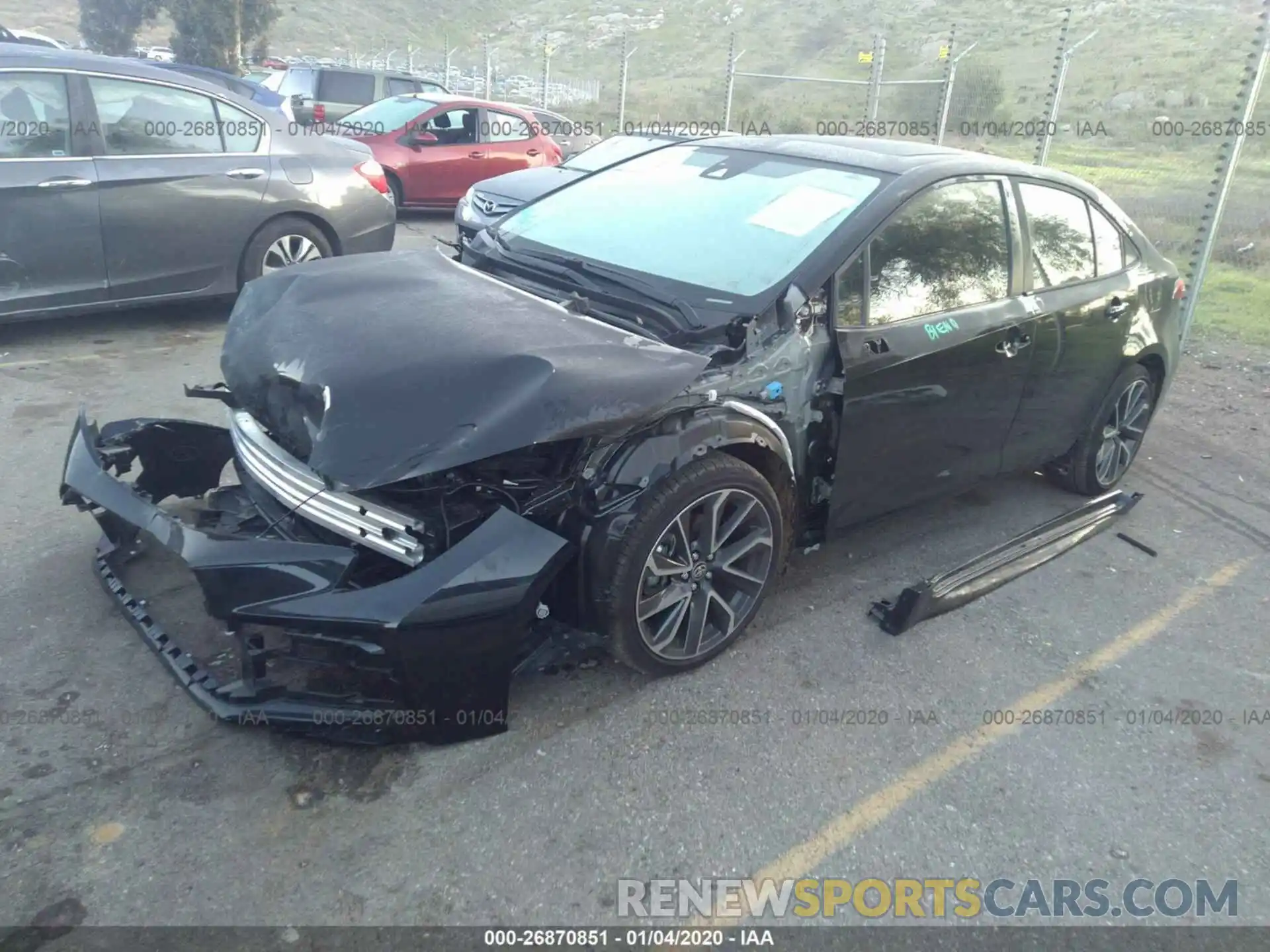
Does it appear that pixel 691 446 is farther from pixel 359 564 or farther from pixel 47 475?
pixel 47 475

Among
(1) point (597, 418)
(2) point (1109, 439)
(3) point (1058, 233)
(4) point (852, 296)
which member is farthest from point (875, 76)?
(1) point (597, 418)

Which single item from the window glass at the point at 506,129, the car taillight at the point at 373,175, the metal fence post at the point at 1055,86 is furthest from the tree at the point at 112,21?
the metal fence post at the point at 1055,86

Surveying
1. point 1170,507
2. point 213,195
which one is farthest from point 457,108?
point 1170,507

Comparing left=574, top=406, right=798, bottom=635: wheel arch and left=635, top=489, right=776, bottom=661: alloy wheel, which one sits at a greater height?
left=574, top=406, right=798, bottom=635: wheel arch

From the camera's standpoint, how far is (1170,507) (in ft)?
17.1

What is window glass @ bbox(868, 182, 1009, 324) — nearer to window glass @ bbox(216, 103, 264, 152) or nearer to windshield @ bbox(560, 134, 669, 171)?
window glass @ bbox(216, 103, 264, 152)

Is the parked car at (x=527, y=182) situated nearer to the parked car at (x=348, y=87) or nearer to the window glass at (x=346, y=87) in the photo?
the parked car at (x=348, y=87)

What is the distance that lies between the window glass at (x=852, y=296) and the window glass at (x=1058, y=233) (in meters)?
1.15

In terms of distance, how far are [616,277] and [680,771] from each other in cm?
183

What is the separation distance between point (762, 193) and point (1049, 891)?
2673mm

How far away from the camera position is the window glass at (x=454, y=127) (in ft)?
38.6

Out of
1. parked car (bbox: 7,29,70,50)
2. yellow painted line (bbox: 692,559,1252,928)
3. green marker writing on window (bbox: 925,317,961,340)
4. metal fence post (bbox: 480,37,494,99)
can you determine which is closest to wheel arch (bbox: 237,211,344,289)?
parked car (bbox: 7,29,70,50)

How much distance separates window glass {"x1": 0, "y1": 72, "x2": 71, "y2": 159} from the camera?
5.60 metres

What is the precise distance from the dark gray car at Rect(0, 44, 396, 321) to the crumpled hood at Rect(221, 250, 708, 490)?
123 inches
